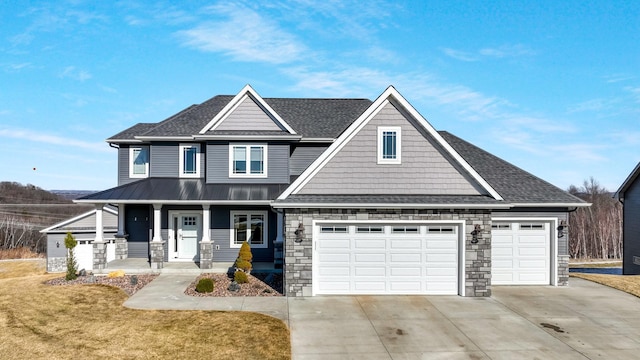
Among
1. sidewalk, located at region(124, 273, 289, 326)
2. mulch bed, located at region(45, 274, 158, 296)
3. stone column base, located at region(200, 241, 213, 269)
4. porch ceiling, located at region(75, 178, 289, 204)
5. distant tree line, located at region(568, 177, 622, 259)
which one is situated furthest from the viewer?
distant tree line, located at region(568, 177, 622, 259)

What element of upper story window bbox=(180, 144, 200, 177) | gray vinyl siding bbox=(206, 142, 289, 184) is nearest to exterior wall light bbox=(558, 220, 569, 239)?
gray vinyl siding bbox=(206, 142, 289, 184)

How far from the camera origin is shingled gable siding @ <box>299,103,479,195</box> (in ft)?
43.8

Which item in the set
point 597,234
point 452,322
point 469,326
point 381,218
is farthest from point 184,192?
point 597,234

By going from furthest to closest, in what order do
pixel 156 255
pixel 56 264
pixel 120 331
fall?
pixel 56 264, pixel 156 255, pixel 120 331

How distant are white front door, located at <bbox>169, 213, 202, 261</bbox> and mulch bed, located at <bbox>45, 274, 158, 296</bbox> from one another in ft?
8.99

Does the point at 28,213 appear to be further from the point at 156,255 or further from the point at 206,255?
the point at 206,255

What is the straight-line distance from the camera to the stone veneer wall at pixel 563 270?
14523mm

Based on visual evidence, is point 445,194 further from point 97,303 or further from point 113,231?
point 113,231

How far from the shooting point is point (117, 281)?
1454cm

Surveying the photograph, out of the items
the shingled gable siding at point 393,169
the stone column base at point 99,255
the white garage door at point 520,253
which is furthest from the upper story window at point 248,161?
the white garage door at point 520,253

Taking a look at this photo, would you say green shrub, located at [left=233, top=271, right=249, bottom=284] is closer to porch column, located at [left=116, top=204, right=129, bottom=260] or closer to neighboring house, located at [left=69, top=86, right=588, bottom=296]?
neighboring house, located at [left=69, top=86, right=588, bottom=296]

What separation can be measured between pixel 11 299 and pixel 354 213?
11.2 meters

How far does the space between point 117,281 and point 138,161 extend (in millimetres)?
7303

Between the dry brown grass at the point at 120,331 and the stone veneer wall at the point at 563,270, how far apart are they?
36.5 feet
